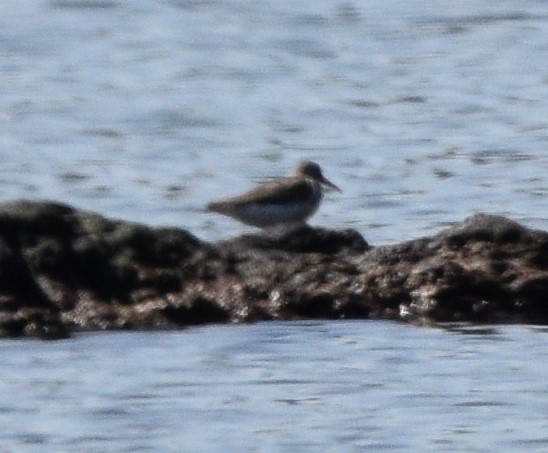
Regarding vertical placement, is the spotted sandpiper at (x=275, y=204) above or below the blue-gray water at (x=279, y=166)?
above

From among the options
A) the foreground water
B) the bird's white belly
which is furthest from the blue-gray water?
the bird's white belly

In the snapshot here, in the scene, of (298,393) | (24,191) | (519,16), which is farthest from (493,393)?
(519,16)

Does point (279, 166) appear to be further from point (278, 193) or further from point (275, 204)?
point (275, 204)

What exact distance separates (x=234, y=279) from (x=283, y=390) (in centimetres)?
123

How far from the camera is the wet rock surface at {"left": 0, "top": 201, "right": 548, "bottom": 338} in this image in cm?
1231

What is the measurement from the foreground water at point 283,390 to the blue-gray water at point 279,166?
0.02 m

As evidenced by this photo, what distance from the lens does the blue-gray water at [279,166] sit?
35.5ft

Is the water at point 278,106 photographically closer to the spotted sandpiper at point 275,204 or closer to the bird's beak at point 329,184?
the bird's beak at point 329,184

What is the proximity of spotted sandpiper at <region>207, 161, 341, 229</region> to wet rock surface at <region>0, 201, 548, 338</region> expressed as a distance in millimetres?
2458

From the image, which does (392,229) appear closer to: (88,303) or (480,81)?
(88,303)

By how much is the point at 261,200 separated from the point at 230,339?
314cm

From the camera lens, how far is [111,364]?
11781mm

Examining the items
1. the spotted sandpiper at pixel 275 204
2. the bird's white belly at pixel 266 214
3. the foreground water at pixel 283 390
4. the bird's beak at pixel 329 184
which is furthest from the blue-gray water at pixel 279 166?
the bird's white belly at pixel 266 214

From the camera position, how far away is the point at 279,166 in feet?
63.9
